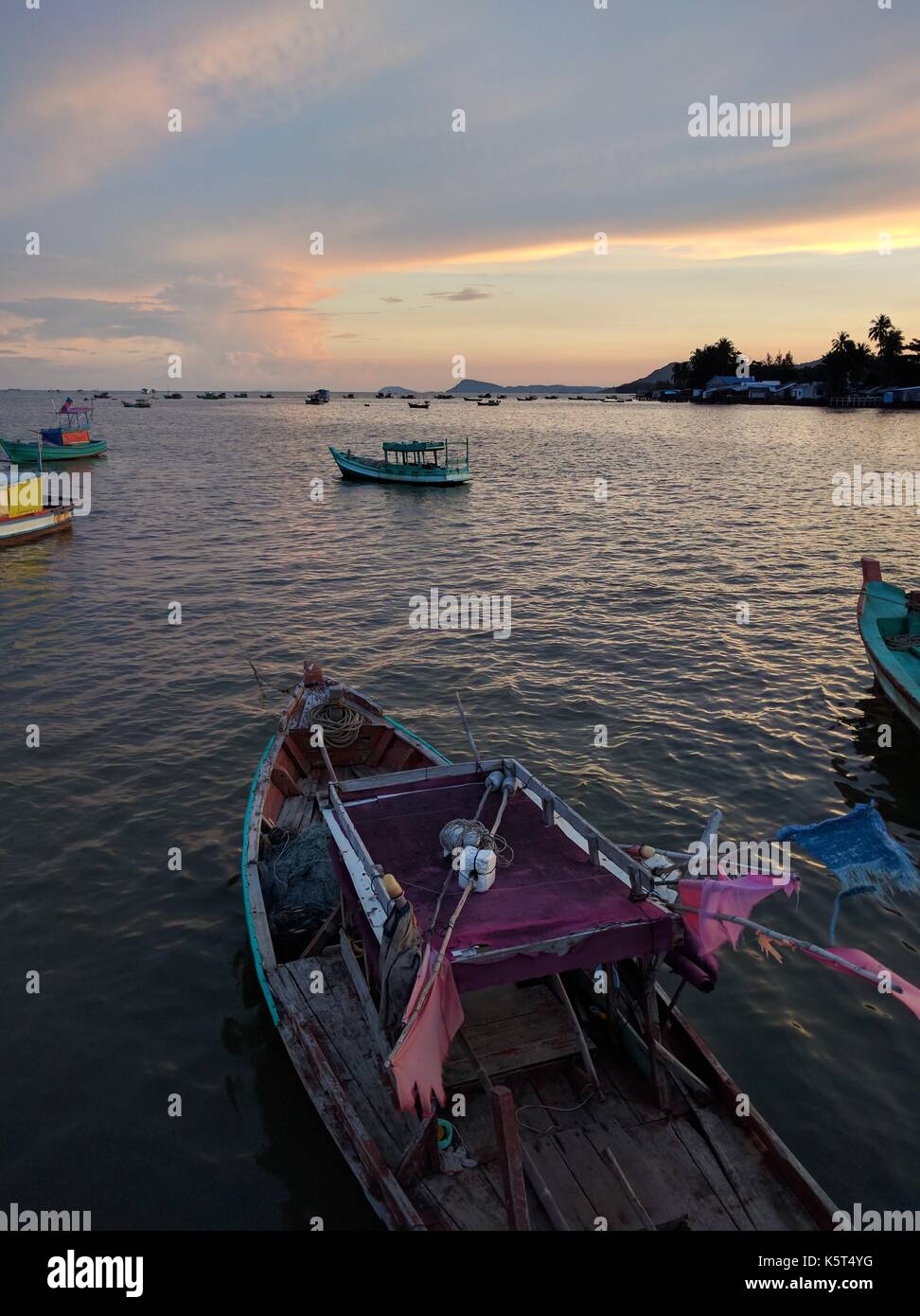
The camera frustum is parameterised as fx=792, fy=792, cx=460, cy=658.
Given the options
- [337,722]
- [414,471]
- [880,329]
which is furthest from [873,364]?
[337,722]

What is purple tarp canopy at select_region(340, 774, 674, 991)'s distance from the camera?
21.6 feet

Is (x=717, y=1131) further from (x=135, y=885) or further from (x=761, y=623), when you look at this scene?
(x=761, y=623)

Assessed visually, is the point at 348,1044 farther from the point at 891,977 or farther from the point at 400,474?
the point at 400,474

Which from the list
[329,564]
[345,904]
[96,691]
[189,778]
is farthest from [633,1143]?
[329,564]

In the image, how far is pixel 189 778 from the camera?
1596 cm

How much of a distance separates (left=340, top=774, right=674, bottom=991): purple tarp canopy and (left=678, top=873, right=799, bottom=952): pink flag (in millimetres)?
300

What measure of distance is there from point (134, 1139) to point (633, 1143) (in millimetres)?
5406

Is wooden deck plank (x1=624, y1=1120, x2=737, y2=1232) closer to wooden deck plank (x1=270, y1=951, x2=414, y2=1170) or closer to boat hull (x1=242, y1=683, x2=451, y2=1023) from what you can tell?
wooden deck plank (x1=270, y1=951, x2=414, y2=1170)

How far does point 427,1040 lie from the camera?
5.90m

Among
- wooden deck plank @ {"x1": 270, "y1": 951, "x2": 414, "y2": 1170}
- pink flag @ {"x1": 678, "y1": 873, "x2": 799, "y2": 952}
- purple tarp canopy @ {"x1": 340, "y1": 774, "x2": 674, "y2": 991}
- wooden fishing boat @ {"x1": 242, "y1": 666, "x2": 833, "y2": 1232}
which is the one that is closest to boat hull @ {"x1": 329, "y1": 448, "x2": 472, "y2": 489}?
wooden fishing boat @ {"x1": 242, "y1": 666, "x2": 833, "y2": 1232}

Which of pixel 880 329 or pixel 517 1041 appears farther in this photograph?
pixel 880 329

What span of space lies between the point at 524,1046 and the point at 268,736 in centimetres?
1128

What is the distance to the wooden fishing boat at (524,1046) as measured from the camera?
6.61 metres
